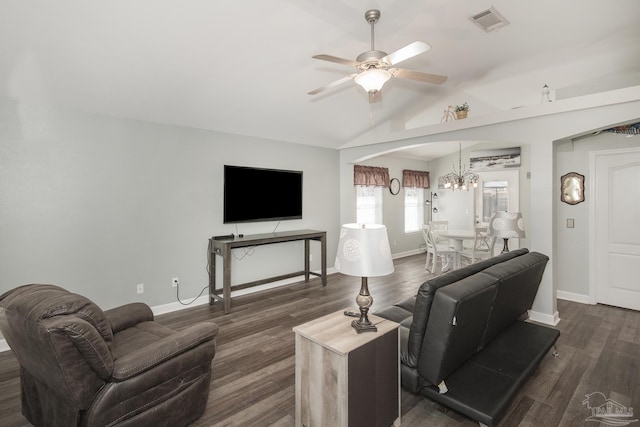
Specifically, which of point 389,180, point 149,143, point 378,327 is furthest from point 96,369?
point 389,180

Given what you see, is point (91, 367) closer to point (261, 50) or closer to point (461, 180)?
point (261, 50)

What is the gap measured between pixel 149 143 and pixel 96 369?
2.90 metres

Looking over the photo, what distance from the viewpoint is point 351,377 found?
1598mm

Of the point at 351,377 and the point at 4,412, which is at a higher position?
the point at 351,377

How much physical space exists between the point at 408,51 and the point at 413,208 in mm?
6529

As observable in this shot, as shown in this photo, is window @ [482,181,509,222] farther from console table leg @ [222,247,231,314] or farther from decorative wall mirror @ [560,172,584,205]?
console table leg @ [222,247,231,314]

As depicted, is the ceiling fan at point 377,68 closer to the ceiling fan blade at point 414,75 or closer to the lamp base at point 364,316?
the ceiling fan blade at point 414,75

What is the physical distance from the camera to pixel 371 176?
676cm

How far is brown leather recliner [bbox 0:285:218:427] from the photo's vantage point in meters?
1.45

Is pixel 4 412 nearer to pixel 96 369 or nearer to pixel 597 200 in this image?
pixel 96 369

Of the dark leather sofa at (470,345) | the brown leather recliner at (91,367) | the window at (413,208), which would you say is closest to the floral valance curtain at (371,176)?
the window at (413,208)

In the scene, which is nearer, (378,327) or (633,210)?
(378,327)

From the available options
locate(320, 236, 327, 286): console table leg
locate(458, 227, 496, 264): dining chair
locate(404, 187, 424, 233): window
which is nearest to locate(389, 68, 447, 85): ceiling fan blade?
locate(320, 236, 327, 286): console table leg

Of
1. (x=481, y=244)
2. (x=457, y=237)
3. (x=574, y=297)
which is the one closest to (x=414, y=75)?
(x=457, y=237)
